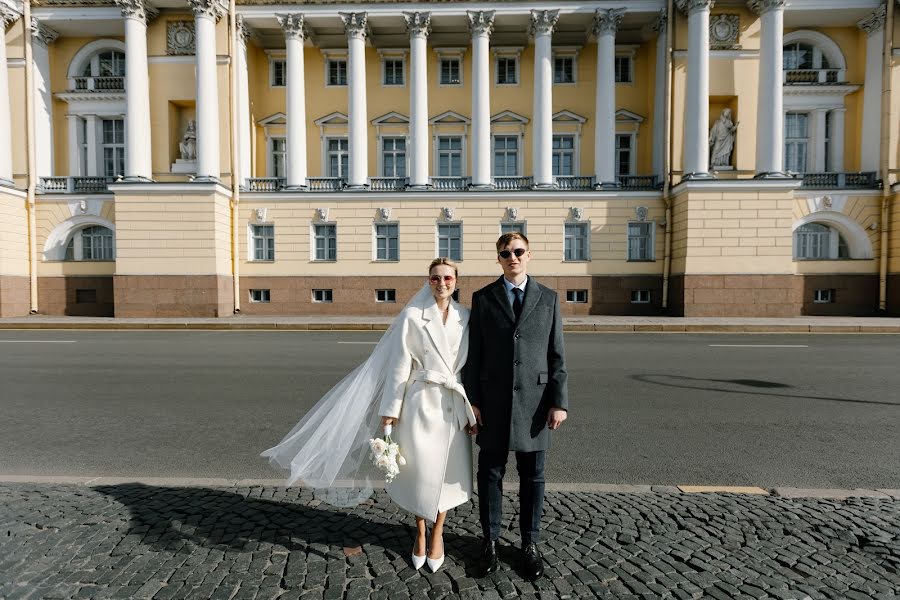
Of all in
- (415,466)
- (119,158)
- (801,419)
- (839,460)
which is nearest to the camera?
(415,466)

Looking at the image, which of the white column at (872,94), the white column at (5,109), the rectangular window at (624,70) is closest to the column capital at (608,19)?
the rectangular window at (624,70)

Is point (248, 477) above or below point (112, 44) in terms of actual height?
below

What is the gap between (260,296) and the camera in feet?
69.1

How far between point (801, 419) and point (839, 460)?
1.36 metres

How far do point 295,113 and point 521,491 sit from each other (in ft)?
71.3

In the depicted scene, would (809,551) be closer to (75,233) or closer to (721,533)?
(721,533)

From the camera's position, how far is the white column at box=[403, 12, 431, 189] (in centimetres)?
2120

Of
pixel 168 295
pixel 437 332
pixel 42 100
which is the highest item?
pixel 42 100

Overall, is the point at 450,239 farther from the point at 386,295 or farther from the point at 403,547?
the point at 403,547

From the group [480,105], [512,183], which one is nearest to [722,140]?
[512,183]

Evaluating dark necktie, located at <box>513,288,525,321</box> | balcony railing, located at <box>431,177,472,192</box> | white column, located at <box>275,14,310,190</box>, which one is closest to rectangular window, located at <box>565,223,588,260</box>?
balcony railing, located at <box>431,177,472,192</box>

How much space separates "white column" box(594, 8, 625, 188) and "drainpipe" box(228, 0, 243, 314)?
1521 centimetres

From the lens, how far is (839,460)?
15.1 feet

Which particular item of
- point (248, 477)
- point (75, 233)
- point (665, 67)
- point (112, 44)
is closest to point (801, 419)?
point (248, 477)
